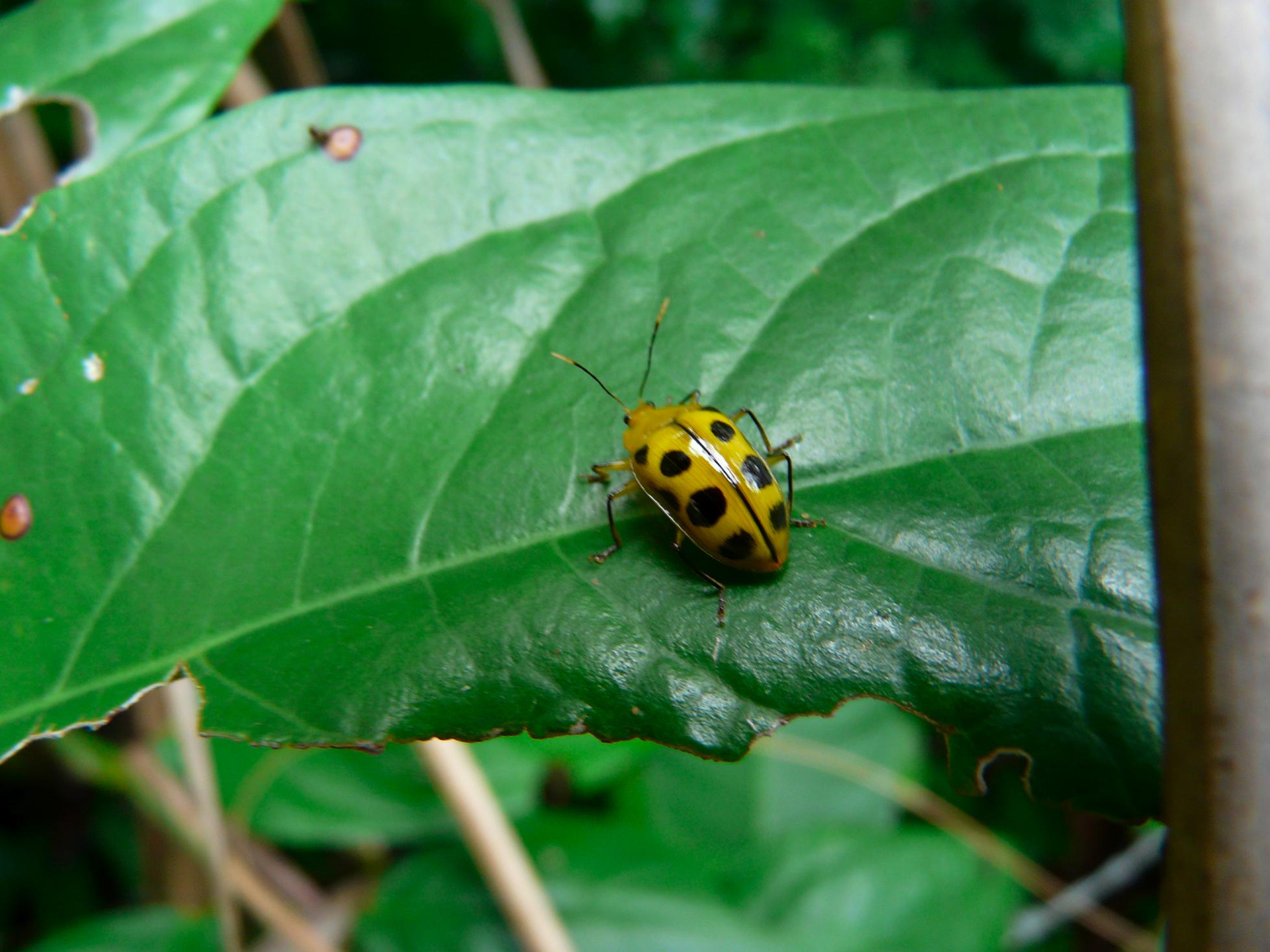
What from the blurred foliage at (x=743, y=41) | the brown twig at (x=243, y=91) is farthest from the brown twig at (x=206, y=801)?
the blurred foliage at (x=743, y=41)

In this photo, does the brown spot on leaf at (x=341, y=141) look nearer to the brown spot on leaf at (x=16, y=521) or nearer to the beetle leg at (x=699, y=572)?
the brown spot on leaf at (x=16, y=521)

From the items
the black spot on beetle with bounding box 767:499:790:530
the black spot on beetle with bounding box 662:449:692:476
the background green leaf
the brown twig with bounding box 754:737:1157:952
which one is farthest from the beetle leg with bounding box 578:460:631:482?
the brown twig with bounding box 754:737:1157:952

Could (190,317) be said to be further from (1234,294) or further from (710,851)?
(710,851)

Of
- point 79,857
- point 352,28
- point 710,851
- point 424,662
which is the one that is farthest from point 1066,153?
point 352,28

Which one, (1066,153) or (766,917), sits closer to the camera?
(1066,153)

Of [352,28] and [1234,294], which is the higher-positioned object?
[352,28]

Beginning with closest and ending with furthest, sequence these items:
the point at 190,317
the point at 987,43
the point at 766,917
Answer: the point at 190,317
the point at 766,917
the point at 987,43
